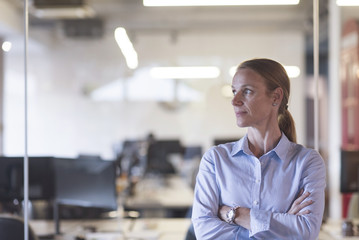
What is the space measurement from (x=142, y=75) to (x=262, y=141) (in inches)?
305

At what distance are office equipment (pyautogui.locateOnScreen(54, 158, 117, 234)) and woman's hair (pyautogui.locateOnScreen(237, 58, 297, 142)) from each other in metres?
1.94

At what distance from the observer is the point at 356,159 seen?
4.38m

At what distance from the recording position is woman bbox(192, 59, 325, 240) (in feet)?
7.04

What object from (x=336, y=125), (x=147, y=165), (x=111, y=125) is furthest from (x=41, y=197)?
(x=111, y=125)

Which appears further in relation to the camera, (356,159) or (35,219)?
(35,219)

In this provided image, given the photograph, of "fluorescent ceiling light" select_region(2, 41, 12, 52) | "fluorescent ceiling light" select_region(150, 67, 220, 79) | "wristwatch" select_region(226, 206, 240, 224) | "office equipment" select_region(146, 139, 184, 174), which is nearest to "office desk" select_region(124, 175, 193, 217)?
"office equipment" select_region(146, 139, 184, 174)

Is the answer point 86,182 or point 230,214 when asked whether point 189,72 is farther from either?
point 230,214

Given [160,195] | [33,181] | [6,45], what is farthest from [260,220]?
[160,195]

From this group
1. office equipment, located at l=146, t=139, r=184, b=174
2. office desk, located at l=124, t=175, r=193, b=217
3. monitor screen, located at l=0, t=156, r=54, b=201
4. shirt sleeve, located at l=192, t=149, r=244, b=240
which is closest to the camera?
shirt sleeve, located at l=192, t=149, r=244, b=240

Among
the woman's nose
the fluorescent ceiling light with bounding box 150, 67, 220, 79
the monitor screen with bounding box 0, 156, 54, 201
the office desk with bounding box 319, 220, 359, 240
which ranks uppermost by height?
the fluorescent ceiling light with bounding box 150, 67, 220, 79

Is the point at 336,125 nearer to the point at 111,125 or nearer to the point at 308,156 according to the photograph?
the point at 111,125

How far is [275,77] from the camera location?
2.28 metres

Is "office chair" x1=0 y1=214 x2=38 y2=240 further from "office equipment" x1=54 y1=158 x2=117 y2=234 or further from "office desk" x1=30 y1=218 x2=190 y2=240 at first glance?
"office equipment" x1=54 y1=158 x2=117 y2=234

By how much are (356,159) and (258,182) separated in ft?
8.08
